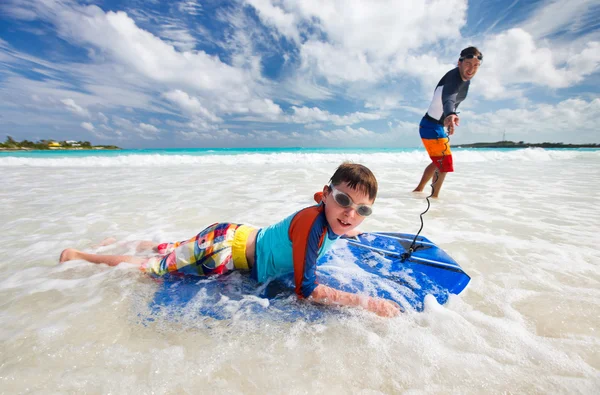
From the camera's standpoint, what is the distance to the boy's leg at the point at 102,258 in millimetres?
2738

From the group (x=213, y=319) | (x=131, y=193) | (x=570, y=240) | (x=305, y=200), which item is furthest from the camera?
(x=131, y=193)

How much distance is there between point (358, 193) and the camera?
2.00 m

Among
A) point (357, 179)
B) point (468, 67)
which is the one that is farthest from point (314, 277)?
point (468, 67)

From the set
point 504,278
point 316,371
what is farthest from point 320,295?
point 504,278

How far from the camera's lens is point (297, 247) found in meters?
2.02

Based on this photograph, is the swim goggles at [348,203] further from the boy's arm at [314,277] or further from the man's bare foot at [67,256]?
the man's bare foot at [67,256]

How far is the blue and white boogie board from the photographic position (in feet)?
6.75

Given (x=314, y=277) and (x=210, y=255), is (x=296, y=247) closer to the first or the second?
(x=314, y=277)

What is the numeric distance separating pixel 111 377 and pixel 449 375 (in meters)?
1.83

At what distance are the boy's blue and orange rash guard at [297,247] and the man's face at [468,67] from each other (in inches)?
175

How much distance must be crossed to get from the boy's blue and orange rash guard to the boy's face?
6cm

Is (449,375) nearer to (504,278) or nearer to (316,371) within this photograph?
(316,371)

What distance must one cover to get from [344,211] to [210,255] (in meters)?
1.28

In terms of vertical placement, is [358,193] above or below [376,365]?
above
